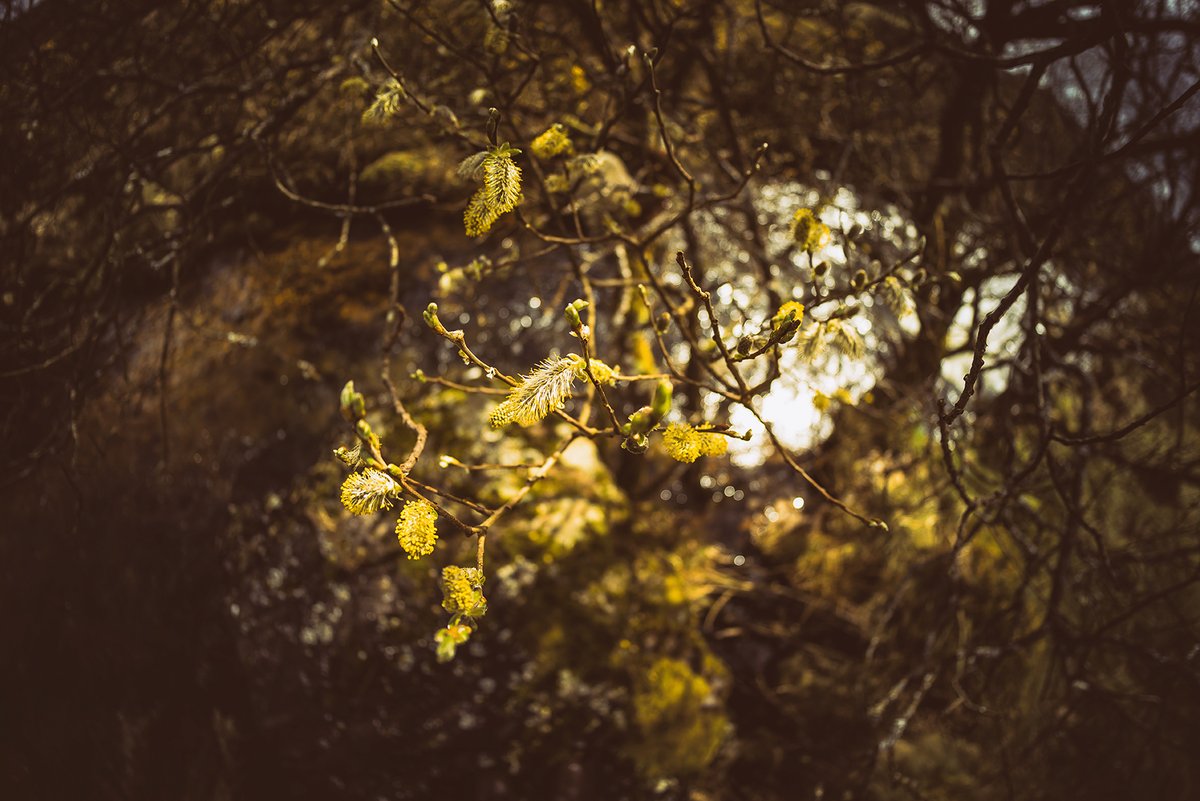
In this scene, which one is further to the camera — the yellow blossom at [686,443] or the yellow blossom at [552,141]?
the yellow blossom at [552,141]

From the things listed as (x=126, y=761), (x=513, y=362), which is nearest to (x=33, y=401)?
(x=126, y=761)

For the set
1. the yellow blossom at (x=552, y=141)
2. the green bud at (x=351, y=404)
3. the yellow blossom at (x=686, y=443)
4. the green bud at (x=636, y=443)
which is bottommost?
the green bud at (x=636, y=443)

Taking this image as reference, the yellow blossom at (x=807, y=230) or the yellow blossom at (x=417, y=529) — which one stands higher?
the yellow blossom at (x=807, y=230)

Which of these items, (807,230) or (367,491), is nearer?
(367,491)

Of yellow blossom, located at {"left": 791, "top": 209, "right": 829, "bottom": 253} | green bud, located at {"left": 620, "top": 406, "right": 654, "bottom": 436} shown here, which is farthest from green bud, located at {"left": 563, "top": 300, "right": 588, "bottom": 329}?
yellow blossom, located at {"left": 791, "top": 209, "right": 829, "bottom": 253}

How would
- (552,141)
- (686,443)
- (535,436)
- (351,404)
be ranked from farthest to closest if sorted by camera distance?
(535,436)
(552,141)
(686,443)
(351,404)

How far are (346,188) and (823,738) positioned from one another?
143 inches

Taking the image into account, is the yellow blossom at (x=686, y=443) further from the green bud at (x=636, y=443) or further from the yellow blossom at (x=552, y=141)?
the yellow blossom at (x=552, y=141)

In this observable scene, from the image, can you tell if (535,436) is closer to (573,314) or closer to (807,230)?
(807,230)

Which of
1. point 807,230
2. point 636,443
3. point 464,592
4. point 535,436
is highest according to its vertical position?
point 535,436

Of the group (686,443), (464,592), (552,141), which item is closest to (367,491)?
(464,592)

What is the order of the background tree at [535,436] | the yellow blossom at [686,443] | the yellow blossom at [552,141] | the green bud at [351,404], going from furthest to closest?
the background tree at [535,436], the yellow blossom at [552,141], the yellow blossom at [686,443], the green bud at [351,404]

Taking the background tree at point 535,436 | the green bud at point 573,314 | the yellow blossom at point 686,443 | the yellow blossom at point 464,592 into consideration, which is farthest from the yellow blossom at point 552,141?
the yellow blossom at point 464,592

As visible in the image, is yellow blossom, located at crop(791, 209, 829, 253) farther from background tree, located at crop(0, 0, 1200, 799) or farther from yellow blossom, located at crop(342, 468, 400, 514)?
yellow blossom, located at crop(342, 468, 400, 514)
